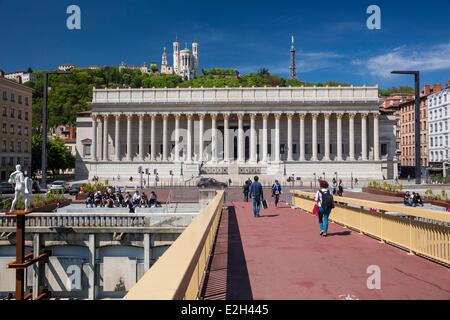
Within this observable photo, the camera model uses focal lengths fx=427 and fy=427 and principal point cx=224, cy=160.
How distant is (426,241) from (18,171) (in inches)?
795

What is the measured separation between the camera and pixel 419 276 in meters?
8.94

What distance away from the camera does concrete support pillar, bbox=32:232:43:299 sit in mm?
22969

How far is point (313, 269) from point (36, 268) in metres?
19.5

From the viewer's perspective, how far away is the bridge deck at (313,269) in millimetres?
7551

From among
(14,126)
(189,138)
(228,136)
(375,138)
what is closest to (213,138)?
(228,136)

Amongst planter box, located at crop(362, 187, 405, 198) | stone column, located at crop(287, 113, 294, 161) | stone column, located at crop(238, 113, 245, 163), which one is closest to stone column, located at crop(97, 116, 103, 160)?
stone column, located at crop(238, 113, 245, 163)

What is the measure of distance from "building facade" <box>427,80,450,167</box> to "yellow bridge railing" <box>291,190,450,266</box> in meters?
74.8

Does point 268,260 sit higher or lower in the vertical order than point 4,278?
higher

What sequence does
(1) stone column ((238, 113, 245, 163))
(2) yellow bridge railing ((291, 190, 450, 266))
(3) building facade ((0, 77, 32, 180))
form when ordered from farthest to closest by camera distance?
(1) stone column ((238, 113, 245, 163)) < (3) building facade ((0, 77, 32, 180)) < (2) yellow bridge railing ((291, 190, 450, 266))

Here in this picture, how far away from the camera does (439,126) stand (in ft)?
279

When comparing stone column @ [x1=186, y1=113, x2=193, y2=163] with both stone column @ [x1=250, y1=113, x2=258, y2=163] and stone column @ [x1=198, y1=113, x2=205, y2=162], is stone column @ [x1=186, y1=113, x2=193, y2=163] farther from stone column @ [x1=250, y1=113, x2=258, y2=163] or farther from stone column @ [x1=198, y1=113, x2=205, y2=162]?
stone column @ [x1=250, y1=113, x2=258, y2=163]
